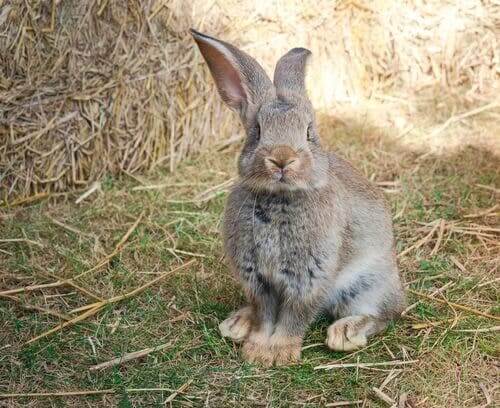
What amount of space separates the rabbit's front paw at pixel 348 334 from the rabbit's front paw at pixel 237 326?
360mm

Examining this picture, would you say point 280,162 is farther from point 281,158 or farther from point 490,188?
point 490,188

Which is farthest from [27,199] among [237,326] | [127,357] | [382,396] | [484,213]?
[484,213]

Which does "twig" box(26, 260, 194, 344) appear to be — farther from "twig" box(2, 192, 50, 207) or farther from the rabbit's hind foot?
"twig" box(2, 192, 50, 207)

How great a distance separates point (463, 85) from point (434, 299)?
2.75 m

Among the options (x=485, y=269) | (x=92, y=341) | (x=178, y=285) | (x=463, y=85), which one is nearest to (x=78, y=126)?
(x=178, y=285)

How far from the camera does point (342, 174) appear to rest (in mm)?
3453

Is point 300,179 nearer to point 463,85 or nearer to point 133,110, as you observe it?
point 133,110

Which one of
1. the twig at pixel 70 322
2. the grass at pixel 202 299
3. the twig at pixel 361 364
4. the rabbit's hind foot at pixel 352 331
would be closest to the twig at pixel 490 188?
the grass at pixel 202 299

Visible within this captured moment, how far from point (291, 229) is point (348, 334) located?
0.56m

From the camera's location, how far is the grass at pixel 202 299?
10.0 ft

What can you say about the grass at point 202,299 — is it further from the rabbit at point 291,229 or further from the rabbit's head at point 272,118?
the rabbit's head at point 272,118

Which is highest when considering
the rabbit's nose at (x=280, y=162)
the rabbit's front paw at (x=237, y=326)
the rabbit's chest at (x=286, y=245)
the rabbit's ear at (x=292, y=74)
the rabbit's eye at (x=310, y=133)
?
the rabbit's ear at (x=292, y=74)

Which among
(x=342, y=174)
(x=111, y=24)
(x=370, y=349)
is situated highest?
(x=111, y=24)

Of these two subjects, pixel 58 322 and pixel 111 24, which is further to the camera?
pixel 111 24
